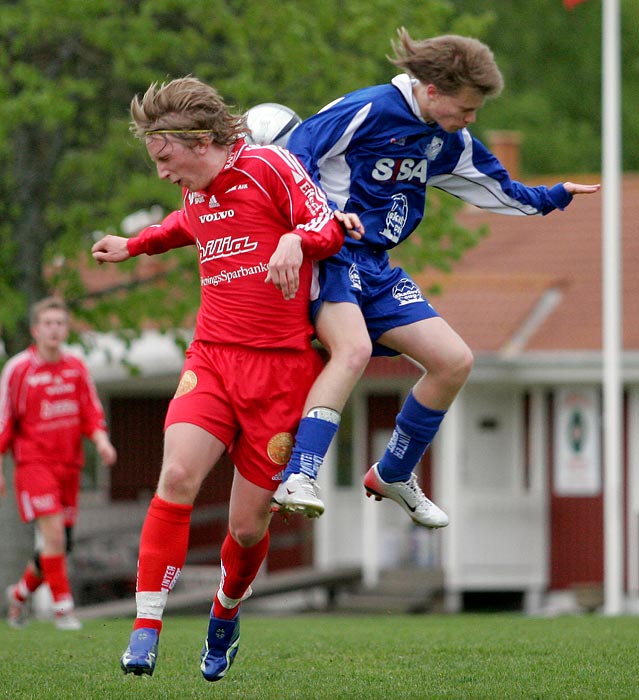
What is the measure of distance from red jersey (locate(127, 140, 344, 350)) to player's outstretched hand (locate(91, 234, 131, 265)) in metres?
0.54

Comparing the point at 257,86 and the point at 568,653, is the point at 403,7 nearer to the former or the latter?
the point at 257,86

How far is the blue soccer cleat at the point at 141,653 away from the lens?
5.62m

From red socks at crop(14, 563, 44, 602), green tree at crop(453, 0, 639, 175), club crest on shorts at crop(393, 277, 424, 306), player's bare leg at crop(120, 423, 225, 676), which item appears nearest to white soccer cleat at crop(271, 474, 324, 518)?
player's bare leg at crop(120, 423, 225, 676)

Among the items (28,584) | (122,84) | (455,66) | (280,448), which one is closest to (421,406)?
(280,448)

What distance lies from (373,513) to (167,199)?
22.9 feet

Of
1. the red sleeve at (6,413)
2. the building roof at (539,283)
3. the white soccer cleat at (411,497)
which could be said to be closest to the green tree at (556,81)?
the building roof at (539,283)

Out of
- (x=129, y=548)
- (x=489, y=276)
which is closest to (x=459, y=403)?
(x=489, y=276)

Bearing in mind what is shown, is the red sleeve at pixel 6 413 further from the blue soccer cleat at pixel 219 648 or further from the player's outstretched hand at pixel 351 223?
the player's outstretched hand at pixel 351 223

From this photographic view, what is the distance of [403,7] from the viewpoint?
1596 cm

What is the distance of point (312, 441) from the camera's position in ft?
19.7

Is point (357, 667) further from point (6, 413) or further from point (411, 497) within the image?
point (6, 413)

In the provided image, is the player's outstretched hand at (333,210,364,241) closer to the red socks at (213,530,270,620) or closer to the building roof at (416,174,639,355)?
the red socks at (213,530,270,620)

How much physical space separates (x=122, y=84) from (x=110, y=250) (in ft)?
35.5

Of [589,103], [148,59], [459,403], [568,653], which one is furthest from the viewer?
[589,103]
